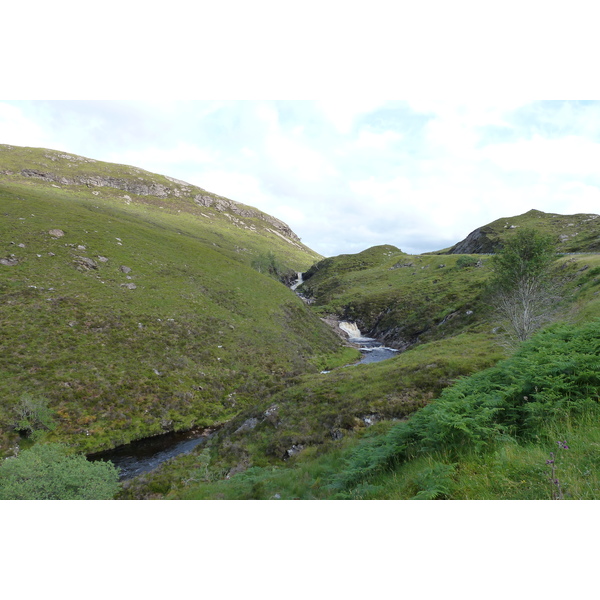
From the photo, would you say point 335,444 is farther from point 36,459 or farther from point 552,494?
point 36,459

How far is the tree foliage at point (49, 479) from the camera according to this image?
11477 millimetres

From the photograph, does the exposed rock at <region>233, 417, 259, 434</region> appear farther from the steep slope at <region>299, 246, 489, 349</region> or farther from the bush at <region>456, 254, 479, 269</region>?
the bush at <region>456, 254, 479, 269</region>

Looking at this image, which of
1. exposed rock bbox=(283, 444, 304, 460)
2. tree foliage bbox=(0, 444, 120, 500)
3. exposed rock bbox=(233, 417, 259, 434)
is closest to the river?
exposed rock bbox=(233, 417, 259, 434)

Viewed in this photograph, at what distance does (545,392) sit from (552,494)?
3.78m

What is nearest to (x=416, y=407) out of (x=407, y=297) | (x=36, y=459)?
(x=36, y=459)

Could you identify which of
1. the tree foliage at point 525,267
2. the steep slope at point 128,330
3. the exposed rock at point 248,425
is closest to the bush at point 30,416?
the steep slope at point 128,330

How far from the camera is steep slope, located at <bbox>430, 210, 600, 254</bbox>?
82.8 m

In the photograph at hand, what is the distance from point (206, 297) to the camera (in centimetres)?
4931

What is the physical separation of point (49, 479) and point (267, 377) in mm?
26817

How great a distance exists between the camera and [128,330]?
34.7 meters

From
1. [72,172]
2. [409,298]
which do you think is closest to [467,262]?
[409,298]

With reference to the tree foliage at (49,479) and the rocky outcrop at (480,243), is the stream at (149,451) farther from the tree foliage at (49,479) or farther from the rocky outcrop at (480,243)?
the rocky outcrop at (480,243)

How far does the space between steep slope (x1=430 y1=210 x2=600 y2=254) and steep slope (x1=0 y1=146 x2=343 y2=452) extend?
214 feet
